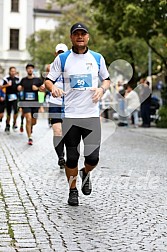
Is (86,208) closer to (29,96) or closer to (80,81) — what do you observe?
(80,81)

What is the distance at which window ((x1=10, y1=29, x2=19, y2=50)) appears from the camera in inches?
2474

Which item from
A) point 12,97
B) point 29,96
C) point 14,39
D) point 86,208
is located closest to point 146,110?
point 12,97

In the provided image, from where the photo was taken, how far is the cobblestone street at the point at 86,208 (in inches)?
216

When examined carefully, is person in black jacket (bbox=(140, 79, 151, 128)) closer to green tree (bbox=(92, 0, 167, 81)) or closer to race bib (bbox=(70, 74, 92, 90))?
green tree (bbox=(92, 0, 167, 81))

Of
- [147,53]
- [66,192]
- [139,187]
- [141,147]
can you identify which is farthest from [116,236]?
[147,53]

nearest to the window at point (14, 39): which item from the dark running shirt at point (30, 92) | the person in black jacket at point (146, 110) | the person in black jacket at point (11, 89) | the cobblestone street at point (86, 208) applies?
the person in black jacket at point (146, 110)

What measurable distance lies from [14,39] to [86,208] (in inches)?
2245

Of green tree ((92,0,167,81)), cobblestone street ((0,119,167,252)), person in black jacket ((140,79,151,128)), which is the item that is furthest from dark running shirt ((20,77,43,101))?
person in black jacket ((140,79,151,128))

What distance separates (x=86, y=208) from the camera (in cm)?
712

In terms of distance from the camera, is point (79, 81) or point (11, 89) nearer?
point (79, 81)

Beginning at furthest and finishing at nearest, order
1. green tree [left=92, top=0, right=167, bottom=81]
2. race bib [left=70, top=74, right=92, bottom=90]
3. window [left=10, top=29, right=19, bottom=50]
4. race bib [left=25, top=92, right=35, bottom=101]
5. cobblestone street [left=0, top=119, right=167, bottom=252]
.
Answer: window [left=10, top=29, right=19, bottom=50]
green tree [left=92, top=0, right=167, bottom=81]
race bib [left=25, top=92, right=35, bottom=101]
race bib [left=70, top=74, right=92, bottom=90]
cobblestone street [left=0, top=119, right=167, bottom=252]

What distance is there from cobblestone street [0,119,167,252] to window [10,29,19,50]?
2015 inches

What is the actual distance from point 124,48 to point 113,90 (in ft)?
7.36

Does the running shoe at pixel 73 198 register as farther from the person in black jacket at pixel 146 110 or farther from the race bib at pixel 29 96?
the person in black jacket at pixel 146 110
